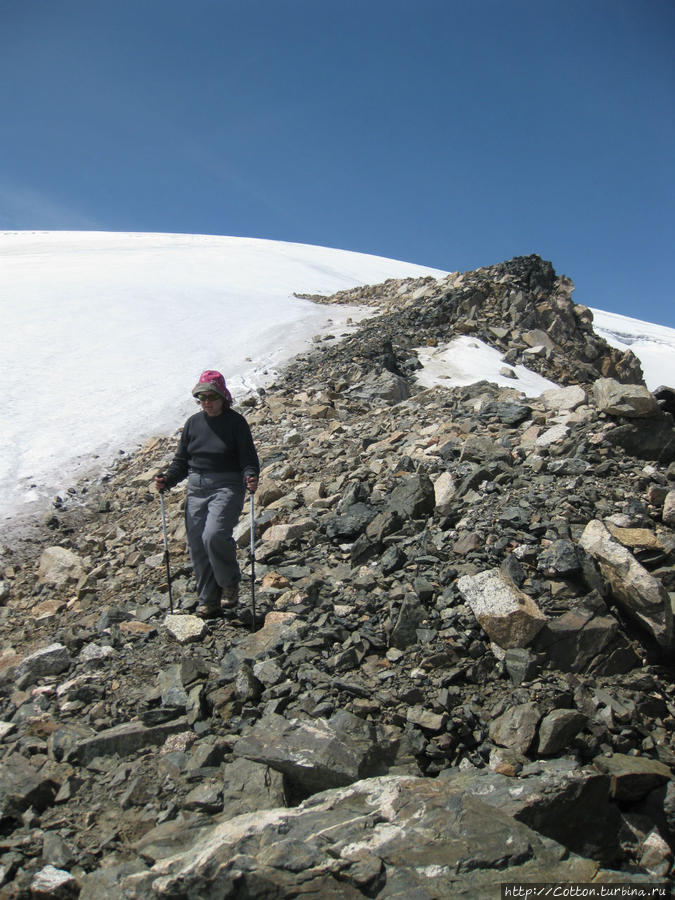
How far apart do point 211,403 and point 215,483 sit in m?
0.68

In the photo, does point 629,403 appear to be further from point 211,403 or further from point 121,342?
point 121,342

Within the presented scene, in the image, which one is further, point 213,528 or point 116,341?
point 116,341

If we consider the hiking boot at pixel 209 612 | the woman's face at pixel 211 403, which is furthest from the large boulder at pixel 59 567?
the woman's face at pixel 211 403

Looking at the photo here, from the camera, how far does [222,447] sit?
5.00m

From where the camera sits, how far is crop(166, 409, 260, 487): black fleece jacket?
5016 millimetres

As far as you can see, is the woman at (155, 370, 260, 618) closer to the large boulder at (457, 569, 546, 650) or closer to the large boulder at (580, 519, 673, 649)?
the large boulder at (457, 569, 546, 650)

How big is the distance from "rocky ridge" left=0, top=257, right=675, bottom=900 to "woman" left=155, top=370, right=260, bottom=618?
362 millimetres

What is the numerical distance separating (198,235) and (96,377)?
3142 centimetres

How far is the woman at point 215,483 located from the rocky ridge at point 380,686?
362 millimetres

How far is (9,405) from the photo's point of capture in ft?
37.9

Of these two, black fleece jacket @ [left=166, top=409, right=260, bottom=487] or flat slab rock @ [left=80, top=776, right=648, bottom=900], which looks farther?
black fleece jacket @ [left=166, top=409, right=260, bottom=487]

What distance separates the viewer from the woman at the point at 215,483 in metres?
4.87

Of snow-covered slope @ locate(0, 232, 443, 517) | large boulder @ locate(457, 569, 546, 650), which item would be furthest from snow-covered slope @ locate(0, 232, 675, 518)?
large boulder @ locate(457, 569, 546, 650)

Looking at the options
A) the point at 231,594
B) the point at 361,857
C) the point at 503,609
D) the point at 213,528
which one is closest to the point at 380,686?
the point at 503,609
